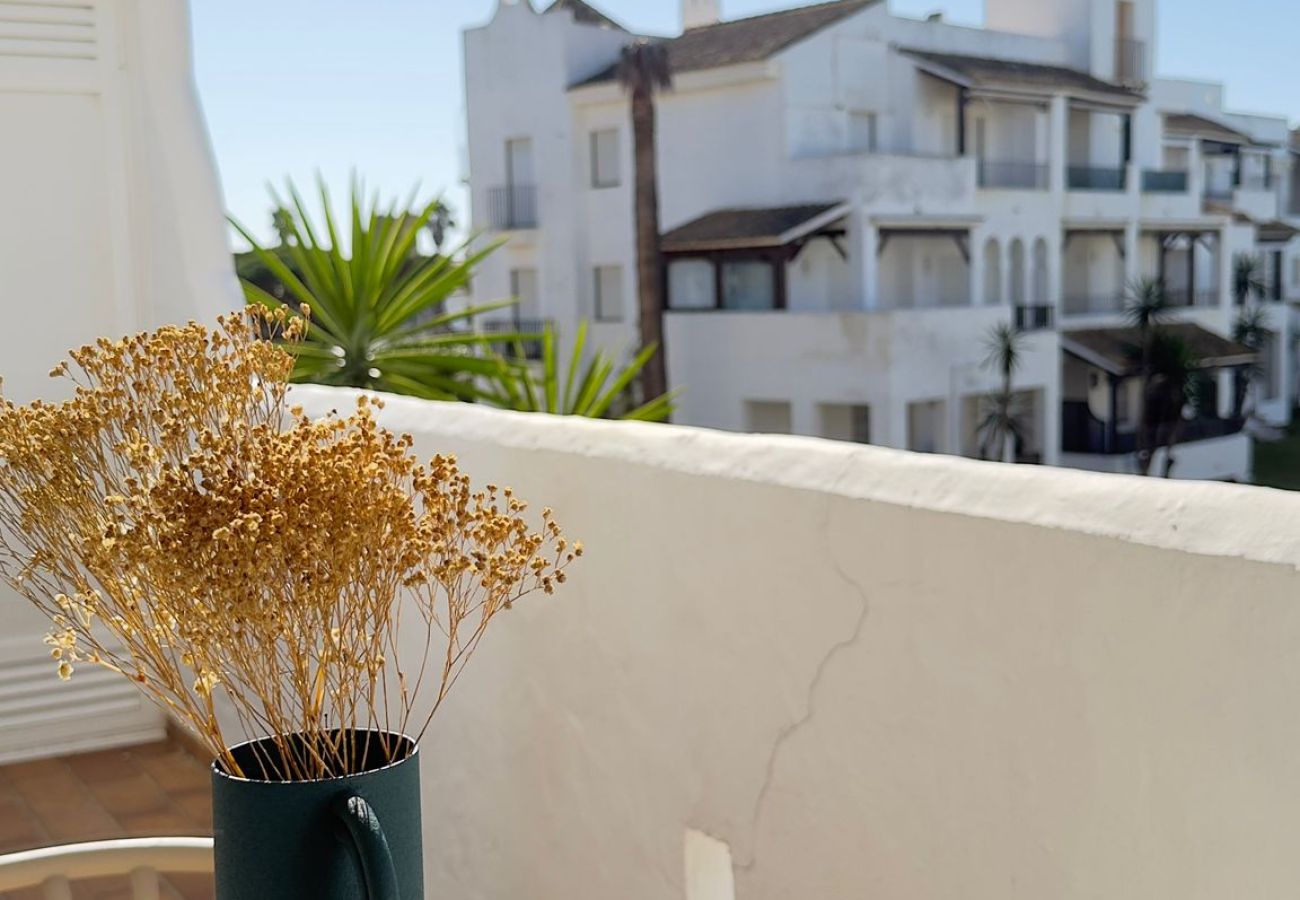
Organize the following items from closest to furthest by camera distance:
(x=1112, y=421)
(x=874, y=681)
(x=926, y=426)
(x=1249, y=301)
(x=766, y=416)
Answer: (x=874, y=681)
(x=766, y=416)
(x=926, y=426)
(x=1112, y=421)
(x=1249, y=301)

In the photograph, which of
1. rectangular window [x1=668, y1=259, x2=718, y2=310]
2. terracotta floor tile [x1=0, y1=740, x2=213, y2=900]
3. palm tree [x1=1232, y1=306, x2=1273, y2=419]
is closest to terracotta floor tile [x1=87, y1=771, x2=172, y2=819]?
terracotta floor tile [x1=0, y1=740, x2=213, y2=900]

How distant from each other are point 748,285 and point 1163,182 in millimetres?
11236

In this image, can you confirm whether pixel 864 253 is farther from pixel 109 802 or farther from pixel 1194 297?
pixel 109 802

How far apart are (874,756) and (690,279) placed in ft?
76.3

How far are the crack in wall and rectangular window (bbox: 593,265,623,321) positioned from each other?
23.9 m

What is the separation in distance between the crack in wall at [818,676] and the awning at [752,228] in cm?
2083

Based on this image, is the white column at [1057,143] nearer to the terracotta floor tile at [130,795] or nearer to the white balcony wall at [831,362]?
the white balcony wall at [831,362]

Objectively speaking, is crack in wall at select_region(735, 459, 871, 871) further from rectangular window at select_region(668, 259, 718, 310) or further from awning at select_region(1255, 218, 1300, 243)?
awning at select_region(1255, 218, 1300, 243)

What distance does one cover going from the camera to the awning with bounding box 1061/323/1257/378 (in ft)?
90.9

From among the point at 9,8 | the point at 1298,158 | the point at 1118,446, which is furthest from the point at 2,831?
the point at 1298,158

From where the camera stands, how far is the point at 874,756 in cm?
237

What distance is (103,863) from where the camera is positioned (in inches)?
75.8

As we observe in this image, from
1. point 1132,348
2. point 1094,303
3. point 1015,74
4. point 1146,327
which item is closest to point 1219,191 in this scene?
point 1094,303

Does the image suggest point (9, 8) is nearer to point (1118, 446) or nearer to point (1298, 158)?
point (1118, 446)
